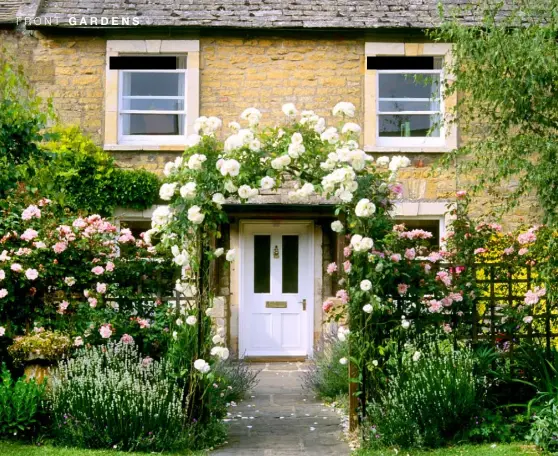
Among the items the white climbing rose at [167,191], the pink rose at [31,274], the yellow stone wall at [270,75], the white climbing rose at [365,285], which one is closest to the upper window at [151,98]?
the yellow stone wall at [270,75]

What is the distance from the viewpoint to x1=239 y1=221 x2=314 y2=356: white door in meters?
14.2

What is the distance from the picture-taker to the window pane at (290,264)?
14.4m

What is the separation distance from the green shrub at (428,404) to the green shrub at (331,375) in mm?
1815

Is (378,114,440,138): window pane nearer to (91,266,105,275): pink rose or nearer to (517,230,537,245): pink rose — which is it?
(517,230,537,245): pink rose

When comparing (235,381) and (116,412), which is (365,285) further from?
(235,381)

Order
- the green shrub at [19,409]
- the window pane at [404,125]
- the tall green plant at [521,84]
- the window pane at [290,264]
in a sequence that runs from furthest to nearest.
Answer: the window pane at [290,264], the window pane at [404,125], the tall green plant at [521,84], the green shrub at [19,409]

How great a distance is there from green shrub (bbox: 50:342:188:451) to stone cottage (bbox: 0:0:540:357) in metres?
5.66

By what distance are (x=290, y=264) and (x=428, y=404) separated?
6.95m

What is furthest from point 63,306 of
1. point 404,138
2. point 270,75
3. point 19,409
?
point 404,138

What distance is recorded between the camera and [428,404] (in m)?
7.60

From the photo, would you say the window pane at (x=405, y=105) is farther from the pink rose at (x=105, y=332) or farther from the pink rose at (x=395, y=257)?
the pink rose at (x=105, y=332)

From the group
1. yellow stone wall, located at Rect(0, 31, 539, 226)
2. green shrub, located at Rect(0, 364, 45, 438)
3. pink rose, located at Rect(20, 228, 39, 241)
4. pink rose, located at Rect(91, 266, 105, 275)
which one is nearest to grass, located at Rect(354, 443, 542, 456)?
green shrub, located at Rect(0, 364, 45, 438)

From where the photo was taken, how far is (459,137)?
13.5 m

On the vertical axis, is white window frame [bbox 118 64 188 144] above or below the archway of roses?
above
